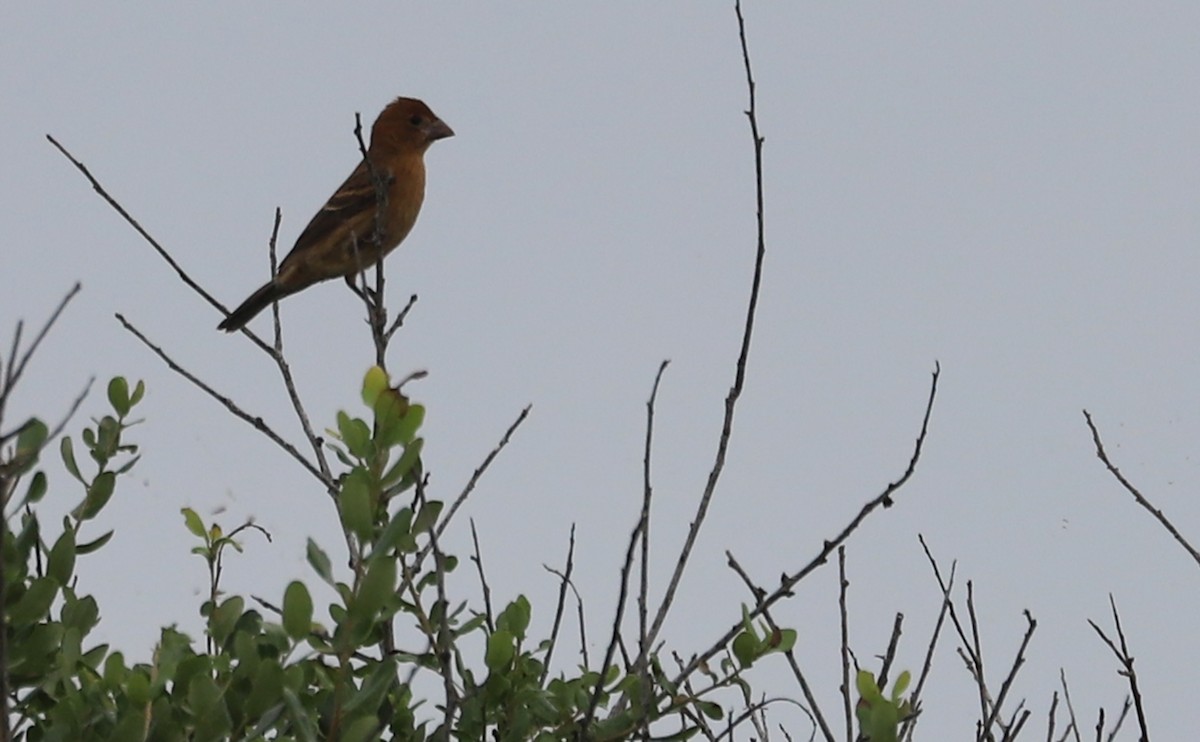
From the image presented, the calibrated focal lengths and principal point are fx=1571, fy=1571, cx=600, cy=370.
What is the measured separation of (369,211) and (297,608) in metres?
6.53

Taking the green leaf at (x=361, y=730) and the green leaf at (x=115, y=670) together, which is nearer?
the green leaf at (x=361, y=730)

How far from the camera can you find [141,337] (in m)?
4.34

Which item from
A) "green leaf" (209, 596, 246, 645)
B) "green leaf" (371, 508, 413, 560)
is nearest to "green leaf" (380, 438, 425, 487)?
"green leaf" (371, 508, 413, 560)

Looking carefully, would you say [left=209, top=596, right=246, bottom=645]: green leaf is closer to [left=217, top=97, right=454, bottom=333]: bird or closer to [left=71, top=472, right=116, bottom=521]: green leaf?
[left=71, top=472, right=116, bottom=521]: green leaf

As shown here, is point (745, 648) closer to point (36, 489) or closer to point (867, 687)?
point (867, 687)

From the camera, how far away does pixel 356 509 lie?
2059 millimetres

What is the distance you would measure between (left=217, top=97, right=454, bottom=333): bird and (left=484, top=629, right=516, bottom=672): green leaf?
514 cm

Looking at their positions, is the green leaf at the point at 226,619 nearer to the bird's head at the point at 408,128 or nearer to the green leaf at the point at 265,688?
the green leaf at the point at 265,688

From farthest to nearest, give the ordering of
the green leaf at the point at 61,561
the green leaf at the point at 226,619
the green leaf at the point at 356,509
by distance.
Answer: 1. the green leaf at the point at 226,619
2. the green leaf at the point at 61,561
3. the green leaf at the point at 356,509

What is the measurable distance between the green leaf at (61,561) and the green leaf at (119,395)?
1.68 ft

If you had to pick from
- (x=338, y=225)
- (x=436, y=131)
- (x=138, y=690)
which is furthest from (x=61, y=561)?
(x=436, y=131)

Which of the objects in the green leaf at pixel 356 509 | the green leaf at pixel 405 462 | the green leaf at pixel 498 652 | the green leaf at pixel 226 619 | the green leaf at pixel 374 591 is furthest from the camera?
the green leaf at pixel 498 652

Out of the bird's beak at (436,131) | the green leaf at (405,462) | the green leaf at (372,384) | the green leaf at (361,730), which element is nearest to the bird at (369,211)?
the bird's beak at (436,131)

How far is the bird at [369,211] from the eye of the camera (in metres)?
8.11
